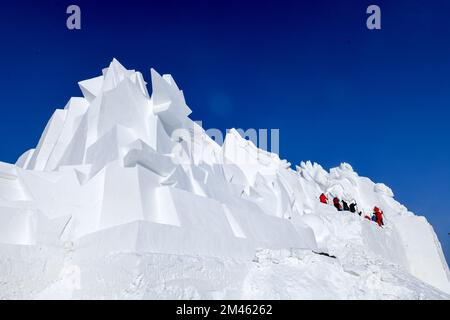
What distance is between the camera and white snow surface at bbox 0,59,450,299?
778 centimetres

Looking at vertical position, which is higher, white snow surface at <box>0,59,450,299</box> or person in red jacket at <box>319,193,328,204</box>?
person in red jacket at <box>319,193,328,204</box>

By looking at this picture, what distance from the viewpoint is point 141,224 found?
311 inches

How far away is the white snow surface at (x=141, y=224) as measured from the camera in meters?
7.78

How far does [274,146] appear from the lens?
15.2 m

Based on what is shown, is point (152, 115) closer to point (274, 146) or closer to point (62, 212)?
point (62, 212)

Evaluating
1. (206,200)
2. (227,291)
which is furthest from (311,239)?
(227,291)

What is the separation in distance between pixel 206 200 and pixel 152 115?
3.03 m
